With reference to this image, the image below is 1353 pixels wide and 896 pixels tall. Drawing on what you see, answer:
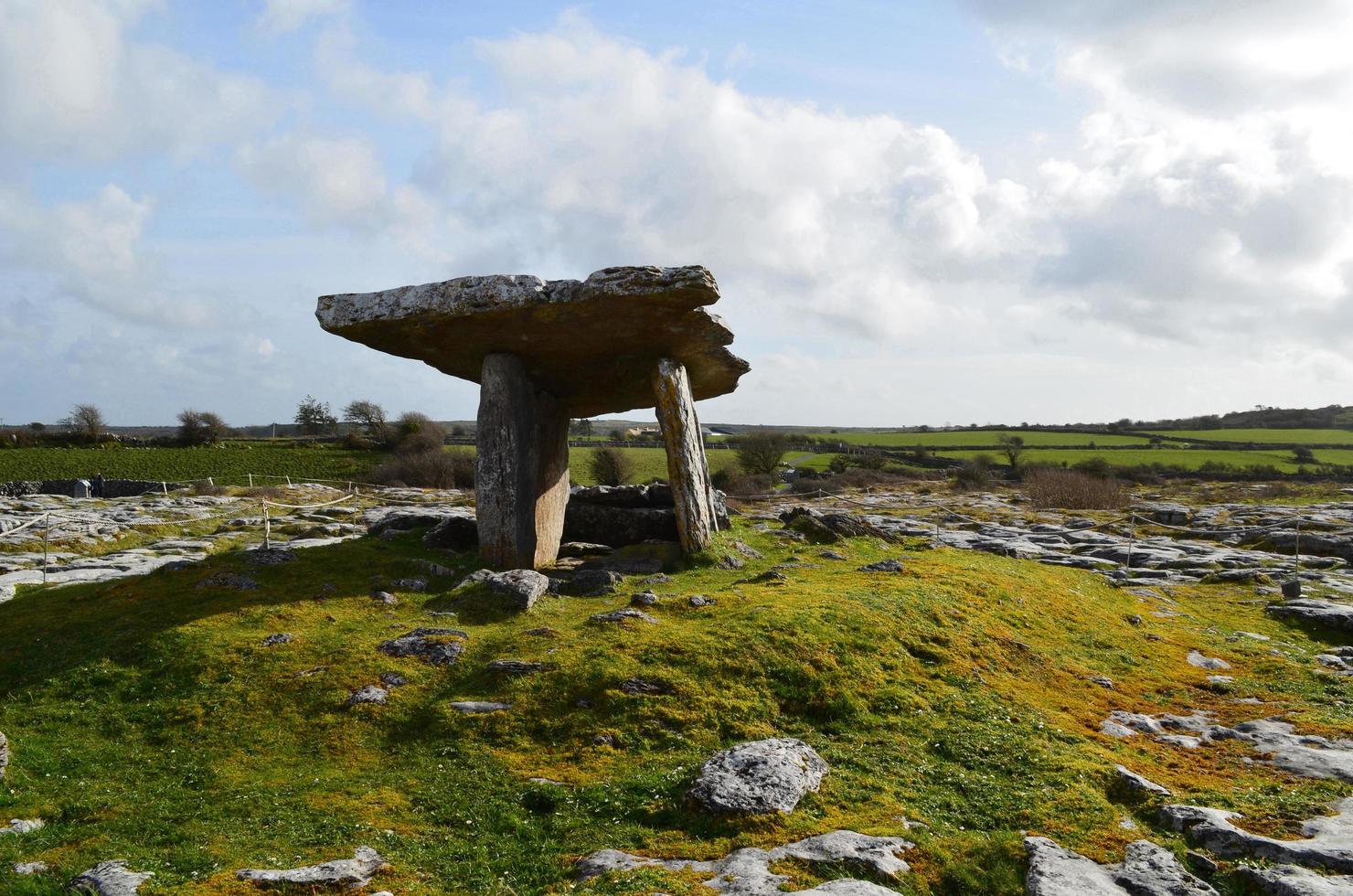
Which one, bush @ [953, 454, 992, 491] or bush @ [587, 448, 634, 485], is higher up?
bush @ [587, 448, 634, 485]

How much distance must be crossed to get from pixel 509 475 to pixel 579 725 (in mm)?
8901

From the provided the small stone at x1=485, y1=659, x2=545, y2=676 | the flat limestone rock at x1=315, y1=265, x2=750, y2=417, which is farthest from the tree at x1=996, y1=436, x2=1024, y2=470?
the small stone at x1=485, y1=659, x2=545, y2=676

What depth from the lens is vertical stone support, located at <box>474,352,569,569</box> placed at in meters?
17.2

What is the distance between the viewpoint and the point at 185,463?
57844mm

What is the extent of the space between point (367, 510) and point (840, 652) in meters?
Answer: 29.1

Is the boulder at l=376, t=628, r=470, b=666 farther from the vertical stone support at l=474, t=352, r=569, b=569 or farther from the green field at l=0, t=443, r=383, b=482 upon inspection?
the green field at l=0, t=443, r=383, b=482

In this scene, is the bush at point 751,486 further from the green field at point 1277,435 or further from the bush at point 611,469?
the green field at point 1277,435

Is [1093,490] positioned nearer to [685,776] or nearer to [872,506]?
[872,506]

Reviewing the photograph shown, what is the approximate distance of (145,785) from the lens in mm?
8031

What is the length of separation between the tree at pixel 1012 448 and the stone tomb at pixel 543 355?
2186 inches

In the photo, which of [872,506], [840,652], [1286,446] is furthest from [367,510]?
[1286,446]

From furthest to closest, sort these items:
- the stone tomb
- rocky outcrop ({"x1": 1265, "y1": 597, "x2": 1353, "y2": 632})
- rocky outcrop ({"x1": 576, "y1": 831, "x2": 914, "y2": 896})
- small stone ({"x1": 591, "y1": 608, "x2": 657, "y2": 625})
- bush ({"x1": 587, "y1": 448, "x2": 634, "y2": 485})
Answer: bush ({"x1": 587, "y1": 448, "x2": 634, "y2": 485}) < rocky outcrop ({"x1": 1265, "y1": 597, "x2": 1353, "y2": 632}) < the stone tomb < small stone ({"x1": 591, "y1": 608, "x2": 657, "y2": 625}) < rocky outcrop ({"x1": 576, "y1": 831, "x2": 914, "y2": 896})

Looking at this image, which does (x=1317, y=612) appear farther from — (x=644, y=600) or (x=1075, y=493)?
(x=1075, y=493)

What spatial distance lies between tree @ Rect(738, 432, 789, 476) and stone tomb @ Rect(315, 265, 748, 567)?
1489 inches
